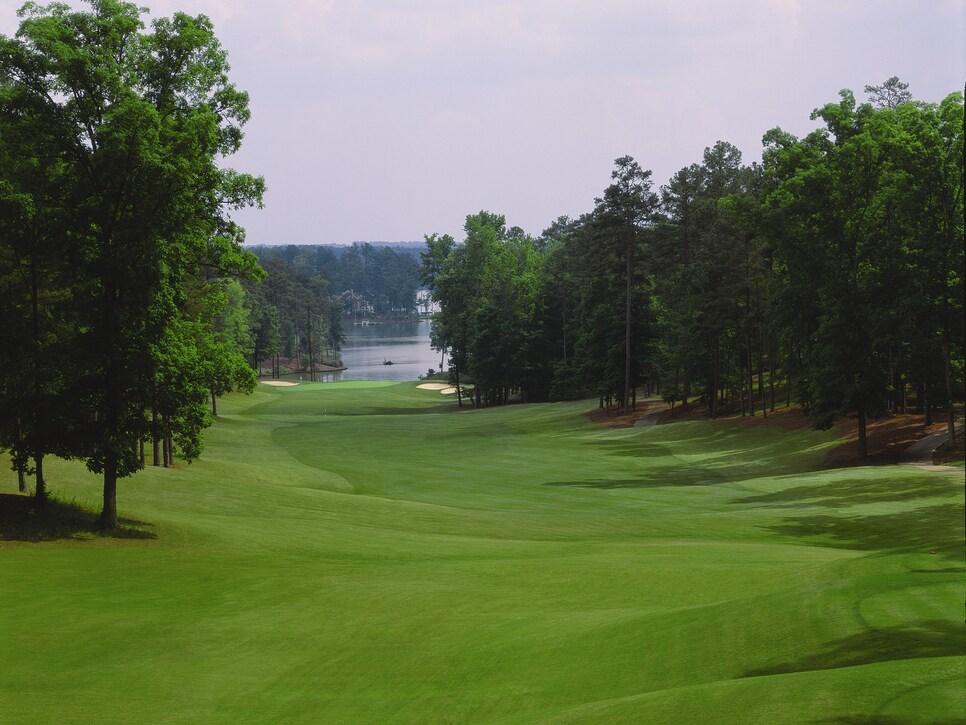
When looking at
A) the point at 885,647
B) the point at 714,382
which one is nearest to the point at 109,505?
the point at 885,647

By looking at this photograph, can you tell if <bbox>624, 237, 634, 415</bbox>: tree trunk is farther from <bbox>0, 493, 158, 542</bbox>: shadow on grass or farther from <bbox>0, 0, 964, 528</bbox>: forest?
<bbox>0, 493, 158, 542</bbox>: shadow on grass

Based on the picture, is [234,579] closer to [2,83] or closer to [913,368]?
[2,83]

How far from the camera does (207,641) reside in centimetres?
1565

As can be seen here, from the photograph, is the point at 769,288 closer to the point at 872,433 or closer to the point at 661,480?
the point at 872,433

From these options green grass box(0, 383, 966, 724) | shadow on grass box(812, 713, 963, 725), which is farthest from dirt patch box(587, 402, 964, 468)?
shadow on grass box(812, 713, 963, 725)

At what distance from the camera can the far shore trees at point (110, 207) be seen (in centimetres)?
2298

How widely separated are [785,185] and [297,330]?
154824mm

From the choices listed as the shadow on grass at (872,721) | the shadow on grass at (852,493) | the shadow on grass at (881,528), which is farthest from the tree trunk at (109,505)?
the shadow on grass at (852,493)

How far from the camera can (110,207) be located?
78.0 ft

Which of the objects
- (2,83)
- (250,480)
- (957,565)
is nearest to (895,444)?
(250,480)

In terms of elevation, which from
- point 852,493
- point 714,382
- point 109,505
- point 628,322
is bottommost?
point 852,493

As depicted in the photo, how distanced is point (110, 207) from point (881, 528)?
22929mm

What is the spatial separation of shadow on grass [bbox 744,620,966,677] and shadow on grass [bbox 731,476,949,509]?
21674 mm

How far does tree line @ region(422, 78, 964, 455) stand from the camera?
39.1 meters
